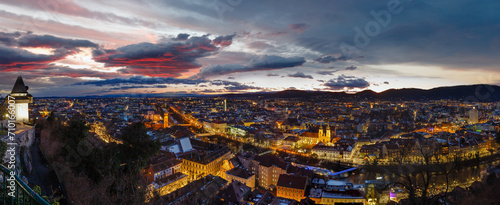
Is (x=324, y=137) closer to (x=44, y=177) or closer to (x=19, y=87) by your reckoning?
(x=19, y=87)

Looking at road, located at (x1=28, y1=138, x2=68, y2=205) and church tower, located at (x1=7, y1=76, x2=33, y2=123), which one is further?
church tower, located at (x1=7, y1=76, x2=33, y2=123)

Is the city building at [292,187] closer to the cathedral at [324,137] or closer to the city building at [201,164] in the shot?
the city building at [201,164]

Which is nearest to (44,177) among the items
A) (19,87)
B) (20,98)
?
(20,98)

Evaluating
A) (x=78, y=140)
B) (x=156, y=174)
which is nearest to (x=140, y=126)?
(x=78, y=140)

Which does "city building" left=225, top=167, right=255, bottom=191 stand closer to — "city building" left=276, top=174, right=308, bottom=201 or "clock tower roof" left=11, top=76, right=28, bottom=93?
"city building" left=276, top=174, right=308, bottom=201

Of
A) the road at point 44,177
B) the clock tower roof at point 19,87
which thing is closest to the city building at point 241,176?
the road at point 44,177

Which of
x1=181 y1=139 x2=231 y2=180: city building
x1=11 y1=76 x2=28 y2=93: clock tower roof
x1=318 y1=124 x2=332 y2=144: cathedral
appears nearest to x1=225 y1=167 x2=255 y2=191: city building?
x1=181 y1=139 x2=231 y2=180: city building
